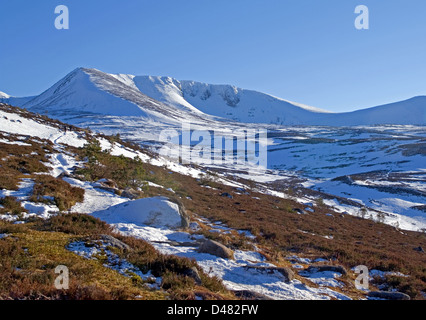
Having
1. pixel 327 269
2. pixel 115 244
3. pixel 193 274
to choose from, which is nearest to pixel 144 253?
pixel 115 244

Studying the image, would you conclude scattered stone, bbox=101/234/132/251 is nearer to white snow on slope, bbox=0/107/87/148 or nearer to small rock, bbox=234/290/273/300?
small rock, bbox=234/290/273/300

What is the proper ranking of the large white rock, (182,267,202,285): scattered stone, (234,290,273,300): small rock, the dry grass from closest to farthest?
(234,290,273,300): small rock, (182,267,202,285): scattered stone, the large white rock, the dry grass

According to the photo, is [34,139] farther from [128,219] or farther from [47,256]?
[47,256]

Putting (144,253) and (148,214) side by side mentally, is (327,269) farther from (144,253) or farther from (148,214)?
(148,214)

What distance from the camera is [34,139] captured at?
36125 millimetres

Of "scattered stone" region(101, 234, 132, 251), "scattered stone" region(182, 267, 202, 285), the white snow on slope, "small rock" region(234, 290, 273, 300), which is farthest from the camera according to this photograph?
the white snow on slope

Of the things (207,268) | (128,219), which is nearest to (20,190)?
(128,219)

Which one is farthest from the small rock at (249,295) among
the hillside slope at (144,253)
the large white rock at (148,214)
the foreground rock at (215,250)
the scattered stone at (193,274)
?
the large white rock at (148,214)

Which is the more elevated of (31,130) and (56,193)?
(31,130)

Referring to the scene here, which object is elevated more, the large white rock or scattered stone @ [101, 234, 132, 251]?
scattered stone @ [101, 234, 132, 251]

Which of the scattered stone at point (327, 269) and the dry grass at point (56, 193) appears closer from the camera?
the scattered stone at point (327, 269)

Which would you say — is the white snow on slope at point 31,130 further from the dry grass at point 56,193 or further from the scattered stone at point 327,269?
the scattered stone at point 327,269

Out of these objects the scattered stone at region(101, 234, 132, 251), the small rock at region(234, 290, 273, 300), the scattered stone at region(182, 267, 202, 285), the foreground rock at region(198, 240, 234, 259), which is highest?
the scattered stone at region(101, 234, 132, 251)

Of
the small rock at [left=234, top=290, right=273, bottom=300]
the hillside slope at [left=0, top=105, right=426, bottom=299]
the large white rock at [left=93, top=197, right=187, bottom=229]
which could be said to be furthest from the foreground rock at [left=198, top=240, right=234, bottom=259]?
the large white rock at [left=93, top=197, right=187, bottom=229]
